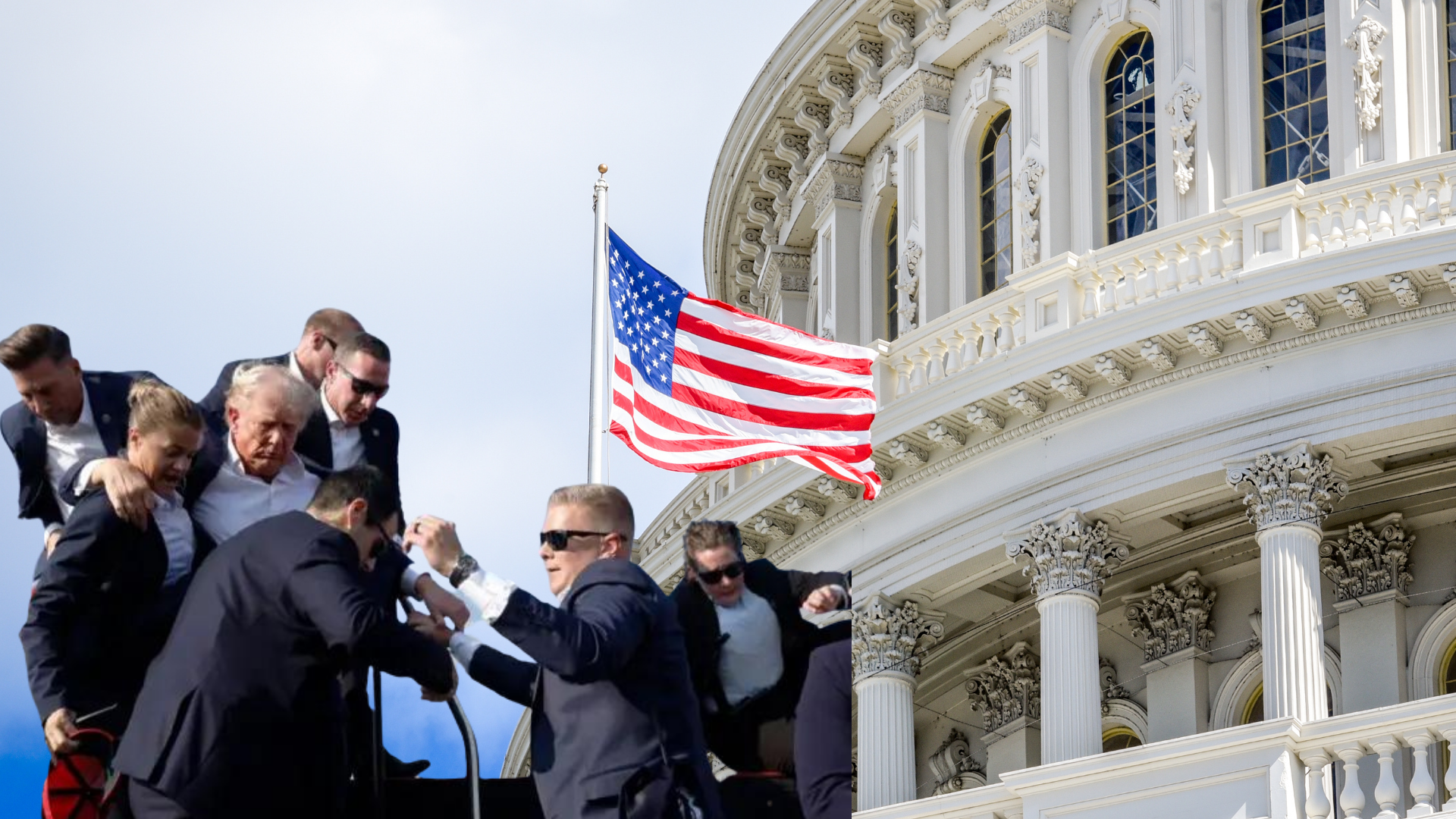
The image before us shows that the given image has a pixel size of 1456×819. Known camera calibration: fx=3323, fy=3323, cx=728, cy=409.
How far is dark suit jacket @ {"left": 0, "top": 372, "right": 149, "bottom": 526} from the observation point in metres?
18.3

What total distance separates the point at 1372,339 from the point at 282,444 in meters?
17.2

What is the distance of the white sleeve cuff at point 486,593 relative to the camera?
18453 mm

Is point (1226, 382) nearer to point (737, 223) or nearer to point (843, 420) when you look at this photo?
point (843, 420)

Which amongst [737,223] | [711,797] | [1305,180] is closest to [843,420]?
[1305,180]

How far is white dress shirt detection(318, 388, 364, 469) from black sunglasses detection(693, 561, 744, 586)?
261 centimetres

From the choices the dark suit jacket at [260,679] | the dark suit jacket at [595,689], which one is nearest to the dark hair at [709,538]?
the dark suit jacket at [595,689]

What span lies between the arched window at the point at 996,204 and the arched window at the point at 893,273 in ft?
4.33

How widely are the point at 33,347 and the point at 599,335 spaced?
30.5 feet

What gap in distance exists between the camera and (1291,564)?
107 feet

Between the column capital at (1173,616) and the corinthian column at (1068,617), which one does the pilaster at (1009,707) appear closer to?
the column capital at (1173,616)

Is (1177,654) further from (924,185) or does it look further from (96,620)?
(96,620)

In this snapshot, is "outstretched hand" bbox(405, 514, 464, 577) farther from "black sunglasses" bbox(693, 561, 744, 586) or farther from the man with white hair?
"black sunglasses" bbox(693, 561, 744, 586)

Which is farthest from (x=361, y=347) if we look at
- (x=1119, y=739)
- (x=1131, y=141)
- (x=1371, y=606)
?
(x=1131, y=141)

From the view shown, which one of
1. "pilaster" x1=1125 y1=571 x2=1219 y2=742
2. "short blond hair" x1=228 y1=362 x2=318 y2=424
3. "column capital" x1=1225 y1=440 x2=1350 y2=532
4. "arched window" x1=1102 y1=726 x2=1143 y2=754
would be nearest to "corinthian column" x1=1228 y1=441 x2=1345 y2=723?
"column capital" x1=1225 y1=440 x2=1350 y2=532
